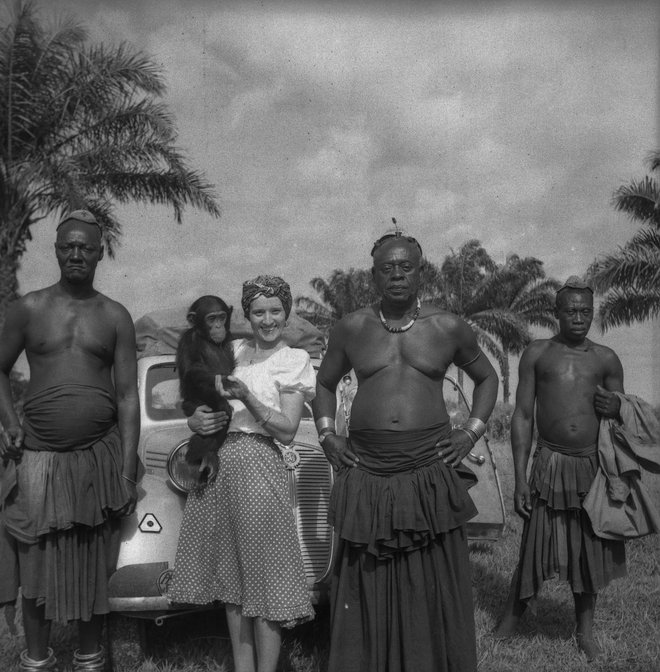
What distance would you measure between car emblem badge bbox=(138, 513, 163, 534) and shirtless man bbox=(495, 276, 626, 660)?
2170mm

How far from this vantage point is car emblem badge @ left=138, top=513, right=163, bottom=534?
3848mm

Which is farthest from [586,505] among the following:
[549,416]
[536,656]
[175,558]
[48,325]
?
[48,325]

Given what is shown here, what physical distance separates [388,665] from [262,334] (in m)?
1.63

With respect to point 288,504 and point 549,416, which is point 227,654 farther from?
point 549,416

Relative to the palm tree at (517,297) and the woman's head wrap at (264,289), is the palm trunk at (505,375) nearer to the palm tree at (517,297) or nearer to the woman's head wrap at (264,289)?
the palm tree at (517,297)

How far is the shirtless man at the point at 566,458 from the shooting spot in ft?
14.1

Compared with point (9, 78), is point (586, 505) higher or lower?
lower

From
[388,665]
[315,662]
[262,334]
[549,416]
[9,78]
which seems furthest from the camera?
[9,78]

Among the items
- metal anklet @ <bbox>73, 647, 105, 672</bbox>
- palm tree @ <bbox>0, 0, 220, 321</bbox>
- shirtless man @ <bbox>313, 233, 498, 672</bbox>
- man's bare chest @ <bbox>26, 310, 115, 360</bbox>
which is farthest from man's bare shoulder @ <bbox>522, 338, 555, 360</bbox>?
palm tree @ <bbox>0, 0, 220, 321</bbox>

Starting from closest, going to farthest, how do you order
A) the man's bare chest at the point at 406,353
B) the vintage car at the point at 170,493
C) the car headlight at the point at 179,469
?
1. the man's bare chest at the point at 406,353
2. the vintage car at the point at 170,493
3. the car headlight at the point at 179,469

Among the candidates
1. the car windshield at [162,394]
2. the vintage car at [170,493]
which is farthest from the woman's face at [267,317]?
the car windshield at [162,394]

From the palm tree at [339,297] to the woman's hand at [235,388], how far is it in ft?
83.5

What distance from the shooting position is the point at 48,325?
3598 millimetres

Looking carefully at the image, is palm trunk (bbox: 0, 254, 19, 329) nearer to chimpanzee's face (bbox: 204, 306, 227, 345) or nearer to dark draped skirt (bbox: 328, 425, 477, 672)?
chimpanzee's face (bbox: 204, 306, 227, 345)
